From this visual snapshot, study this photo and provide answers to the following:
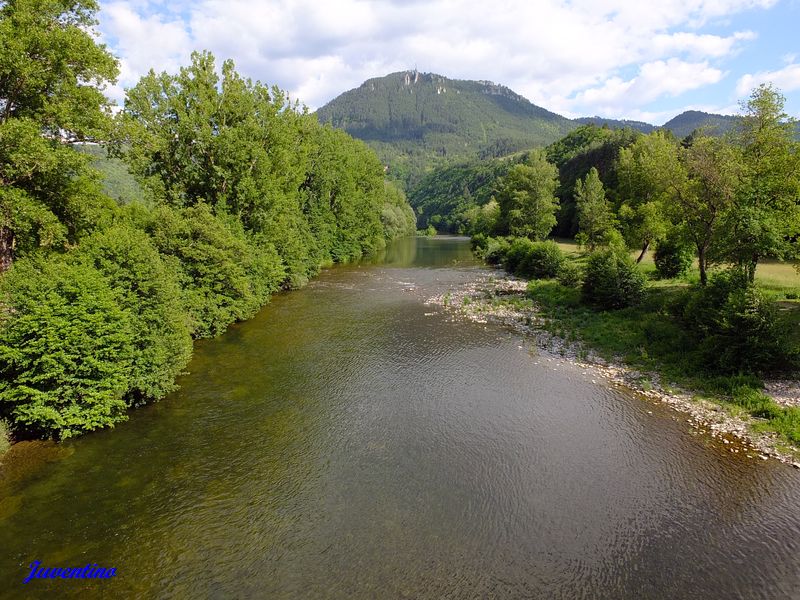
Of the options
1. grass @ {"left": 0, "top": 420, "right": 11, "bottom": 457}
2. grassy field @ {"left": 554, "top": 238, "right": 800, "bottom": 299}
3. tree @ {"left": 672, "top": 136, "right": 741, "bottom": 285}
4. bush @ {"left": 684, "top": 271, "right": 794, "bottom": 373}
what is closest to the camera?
grass @ {"left": 0, "top": 420, "right": 11, "bottom": 457}

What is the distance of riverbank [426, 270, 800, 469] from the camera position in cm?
1509

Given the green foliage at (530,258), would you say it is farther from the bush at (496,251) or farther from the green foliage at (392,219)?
the green foliage at (392,219)

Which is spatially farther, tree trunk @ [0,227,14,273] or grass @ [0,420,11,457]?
tree trunk @ [0,227,14,273]

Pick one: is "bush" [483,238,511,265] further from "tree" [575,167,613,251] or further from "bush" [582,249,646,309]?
"bush" [582,249,646,309]

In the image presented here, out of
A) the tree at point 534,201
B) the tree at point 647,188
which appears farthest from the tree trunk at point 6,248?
the tree at point 534,201

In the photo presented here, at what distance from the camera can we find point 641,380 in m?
20.7

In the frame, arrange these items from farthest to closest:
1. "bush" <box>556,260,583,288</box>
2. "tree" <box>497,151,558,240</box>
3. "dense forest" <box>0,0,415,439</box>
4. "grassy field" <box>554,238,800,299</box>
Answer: "tree" <box>497,151,558,240</box>, "bush" <box>556,260,583,288</box>, "grassy field" <box>554,238,800,299</box>, "dense forest" <box>0,0,415,439</box>

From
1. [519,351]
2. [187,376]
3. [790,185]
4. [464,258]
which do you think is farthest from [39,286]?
[464,258]

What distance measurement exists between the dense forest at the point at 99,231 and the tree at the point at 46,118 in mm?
60

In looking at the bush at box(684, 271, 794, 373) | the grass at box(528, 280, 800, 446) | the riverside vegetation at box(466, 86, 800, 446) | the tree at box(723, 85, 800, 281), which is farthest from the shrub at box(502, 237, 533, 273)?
the bush at box(684, 271, 794, 373)

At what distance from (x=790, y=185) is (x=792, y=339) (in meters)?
8.85

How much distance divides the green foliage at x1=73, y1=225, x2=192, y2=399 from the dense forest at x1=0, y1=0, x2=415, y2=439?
2.2 inches
